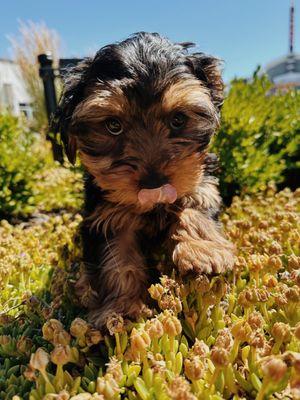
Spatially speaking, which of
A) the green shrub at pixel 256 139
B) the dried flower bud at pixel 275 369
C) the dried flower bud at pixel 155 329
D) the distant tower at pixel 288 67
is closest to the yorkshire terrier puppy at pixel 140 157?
the dried flower bud at pixel 155 329

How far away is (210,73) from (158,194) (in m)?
0.99

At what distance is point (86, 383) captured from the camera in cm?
156

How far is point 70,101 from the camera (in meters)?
2.37

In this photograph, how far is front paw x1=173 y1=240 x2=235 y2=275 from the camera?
2.01 m

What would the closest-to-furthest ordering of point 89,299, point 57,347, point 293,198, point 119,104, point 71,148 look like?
point 57,347 → point 119,104 → point 89,299 → point 71,148 → point 293,198

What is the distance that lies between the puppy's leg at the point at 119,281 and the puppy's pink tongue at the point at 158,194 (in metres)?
0.44

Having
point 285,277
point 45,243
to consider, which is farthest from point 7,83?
point 285,277

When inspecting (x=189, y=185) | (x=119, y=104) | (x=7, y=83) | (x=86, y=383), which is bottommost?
(x=86, y=383)

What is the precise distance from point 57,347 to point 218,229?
1281 millimetres

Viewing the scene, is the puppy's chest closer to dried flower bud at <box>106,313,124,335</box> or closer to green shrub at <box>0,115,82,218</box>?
dried flower bud at <box>106,313,124,335</box>

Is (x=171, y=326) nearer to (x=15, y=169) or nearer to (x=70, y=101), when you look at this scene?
(x=70, y=101)

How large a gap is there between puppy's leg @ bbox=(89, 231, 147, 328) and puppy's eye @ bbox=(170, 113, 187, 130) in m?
0.62

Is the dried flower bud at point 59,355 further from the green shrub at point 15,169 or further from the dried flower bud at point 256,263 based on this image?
the green shrub at point 15,169

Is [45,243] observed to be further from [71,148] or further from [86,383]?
[86,383]
